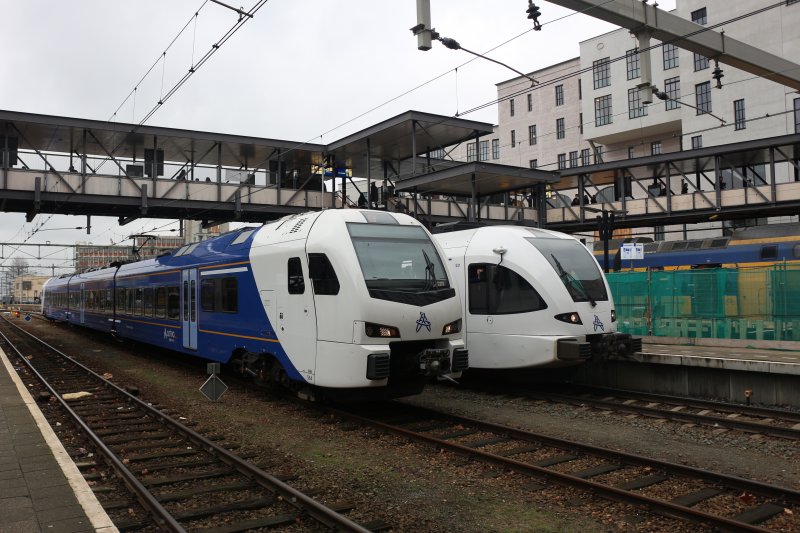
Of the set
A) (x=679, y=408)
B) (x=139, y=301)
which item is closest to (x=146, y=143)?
(x=139, y=301)

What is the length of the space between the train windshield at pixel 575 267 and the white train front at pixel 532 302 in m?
0.02

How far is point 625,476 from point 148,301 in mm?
15489

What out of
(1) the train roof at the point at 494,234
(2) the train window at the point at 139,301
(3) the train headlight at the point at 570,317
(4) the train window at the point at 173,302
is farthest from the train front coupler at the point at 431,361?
(2) the train window at the point at 139,301

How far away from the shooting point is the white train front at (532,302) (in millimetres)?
10852

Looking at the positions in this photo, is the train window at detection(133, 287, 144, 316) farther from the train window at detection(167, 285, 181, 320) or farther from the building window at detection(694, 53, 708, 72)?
the building window at detection(694, 53, 708, 72)

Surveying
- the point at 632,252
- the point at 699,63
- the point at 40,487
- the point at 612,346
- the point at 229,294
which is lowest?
the point at 40,487

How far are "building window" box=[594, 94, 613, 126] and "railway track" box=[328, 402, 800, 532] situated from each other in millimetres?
44307

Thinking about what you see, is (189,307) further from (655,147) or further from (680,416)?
(655,147)

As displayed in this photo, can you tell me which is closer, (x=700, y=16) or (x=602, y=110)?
(x=700, y=16)

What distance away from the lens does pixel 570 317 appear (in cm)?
1089

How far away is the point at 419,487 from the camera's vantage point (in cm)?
640

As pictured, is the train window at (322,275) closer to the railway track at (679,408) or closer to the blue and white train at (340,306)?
the blue and white train at (340,306)

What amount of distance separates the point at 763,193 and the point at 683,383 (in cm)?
1848

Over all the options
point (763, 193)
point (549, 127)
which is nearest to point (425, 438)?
point (763, 193)
